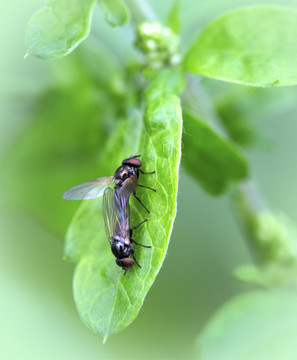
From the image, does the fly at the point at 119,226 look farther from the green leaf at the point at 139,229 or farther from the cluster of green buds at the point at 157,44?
the cluster of green buds at the point at 157,44

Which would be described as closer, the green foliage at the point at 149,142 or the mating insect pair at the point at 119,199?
the green foliage at the point at 149,142

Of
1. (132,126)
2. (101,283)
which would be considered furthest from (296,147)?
(101,283)

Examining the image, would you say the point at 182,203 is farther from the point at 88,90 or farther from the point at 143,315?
the point at 88,90

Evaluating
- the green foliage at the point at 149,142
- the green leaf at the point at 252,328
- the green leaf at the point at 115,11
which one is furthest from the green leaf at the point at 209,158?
the green leaf at the point at 252,328

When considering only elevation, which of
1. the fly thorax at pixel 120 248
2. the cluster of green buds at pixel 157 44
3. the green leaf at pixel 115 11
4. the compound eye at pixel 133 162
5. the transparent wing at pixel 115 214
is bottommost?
the fly thorax at pixel 120 248

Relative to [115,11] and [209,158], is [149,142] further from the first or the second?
[115,11]

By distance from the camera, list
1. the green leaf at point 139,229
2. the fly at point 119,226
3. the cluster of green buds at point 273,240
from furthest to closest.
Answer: the cluster of green buds at point 273,240
the fly at point 119,226
the green leaf at point 139,229
